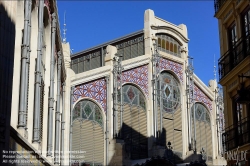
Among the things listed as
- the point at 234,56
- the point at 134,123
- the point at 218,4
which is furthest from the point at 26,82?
the point at 134,123

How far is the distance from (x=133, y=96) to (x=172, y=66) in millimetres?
5585

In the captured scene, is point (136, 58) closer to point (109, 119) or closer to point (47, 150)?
point (109, 119)

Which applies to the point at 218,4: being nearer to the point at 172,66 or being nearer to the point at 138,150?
the point at 138,150

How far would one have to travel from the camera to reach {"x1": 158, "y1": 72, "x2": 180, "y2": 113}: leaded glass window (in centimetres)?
3952

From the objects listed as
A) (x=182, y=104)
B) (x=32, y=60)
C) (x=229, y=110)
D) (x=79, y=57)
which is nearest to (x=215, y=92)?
(x=182, y=104)

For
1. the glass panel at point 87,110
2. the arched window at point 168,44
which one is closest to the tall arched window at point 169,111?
the arched window at point 168,44

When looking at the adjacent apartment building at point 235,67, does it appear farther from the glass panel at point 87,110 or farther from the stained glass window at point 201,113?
the stained glass window at point 201,113

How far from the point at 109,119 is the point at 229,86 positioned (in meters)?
15.9

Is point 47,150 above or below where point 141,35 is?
below

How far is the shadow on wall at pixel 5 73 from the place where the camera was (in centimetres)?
1300

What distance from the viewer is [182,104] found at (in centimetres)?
4081

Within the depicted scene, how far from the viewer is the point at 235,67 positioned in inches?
739

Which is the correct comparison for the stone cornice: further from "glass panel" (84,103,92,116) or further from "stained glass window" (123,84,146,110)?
"glass panel" (84,103,92,116)

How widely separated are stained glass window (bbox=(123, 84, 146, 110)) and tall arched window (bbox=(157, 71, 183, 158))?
1623mm
